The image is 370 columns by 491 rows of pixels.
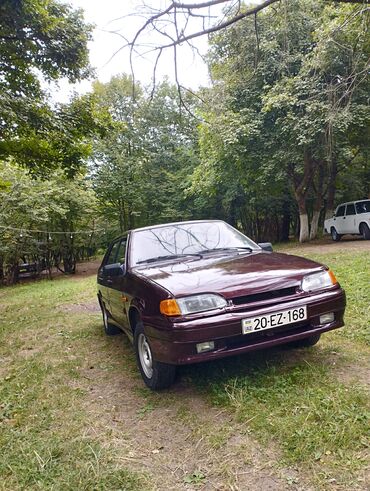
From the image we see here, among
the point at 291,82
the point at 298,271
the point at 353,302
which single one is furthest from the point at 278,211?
the point at 298,271

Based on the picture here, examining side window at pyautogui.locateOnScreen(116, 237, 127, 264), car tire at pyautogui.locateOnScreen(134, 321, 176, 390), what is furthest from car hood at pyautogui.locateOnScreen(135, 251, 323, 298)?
side window at pyautogui.locateOnScreen(116, 237, 127, 264)

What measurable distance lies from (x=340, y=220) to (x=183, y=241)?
13.1 meters

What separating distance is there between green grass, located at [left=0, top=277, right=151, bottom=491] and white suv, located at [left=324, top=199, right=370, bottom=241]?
11.7m

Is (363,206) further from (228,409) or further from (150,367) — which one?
(228,409)

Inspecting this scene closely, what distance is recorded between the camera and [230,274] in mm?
3195

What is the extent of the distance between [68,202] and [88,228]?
15.9 feet

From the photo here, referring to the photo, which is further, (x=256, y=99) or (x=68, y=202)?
(x=68, y=202)

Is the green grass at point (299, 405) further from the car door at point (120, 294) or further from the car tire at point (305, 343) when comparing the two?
the car door at point (120, 294)

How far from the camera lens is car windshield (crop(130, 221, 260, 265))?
4.05m

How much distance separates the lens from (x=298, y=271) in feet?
10.7

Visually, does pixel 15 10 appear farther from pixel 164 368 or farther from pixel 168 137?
pixel 168 137

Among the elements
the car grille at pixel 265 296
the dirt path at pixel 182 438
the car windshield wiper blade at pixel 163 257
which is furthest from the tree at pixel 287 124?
the dirt path at pixel 182 438

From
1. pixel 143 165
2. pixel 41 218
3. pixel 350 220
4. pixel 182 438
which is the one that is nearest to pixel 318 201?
pixel 350 220

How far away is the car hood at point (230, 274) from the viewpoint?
2982mm
